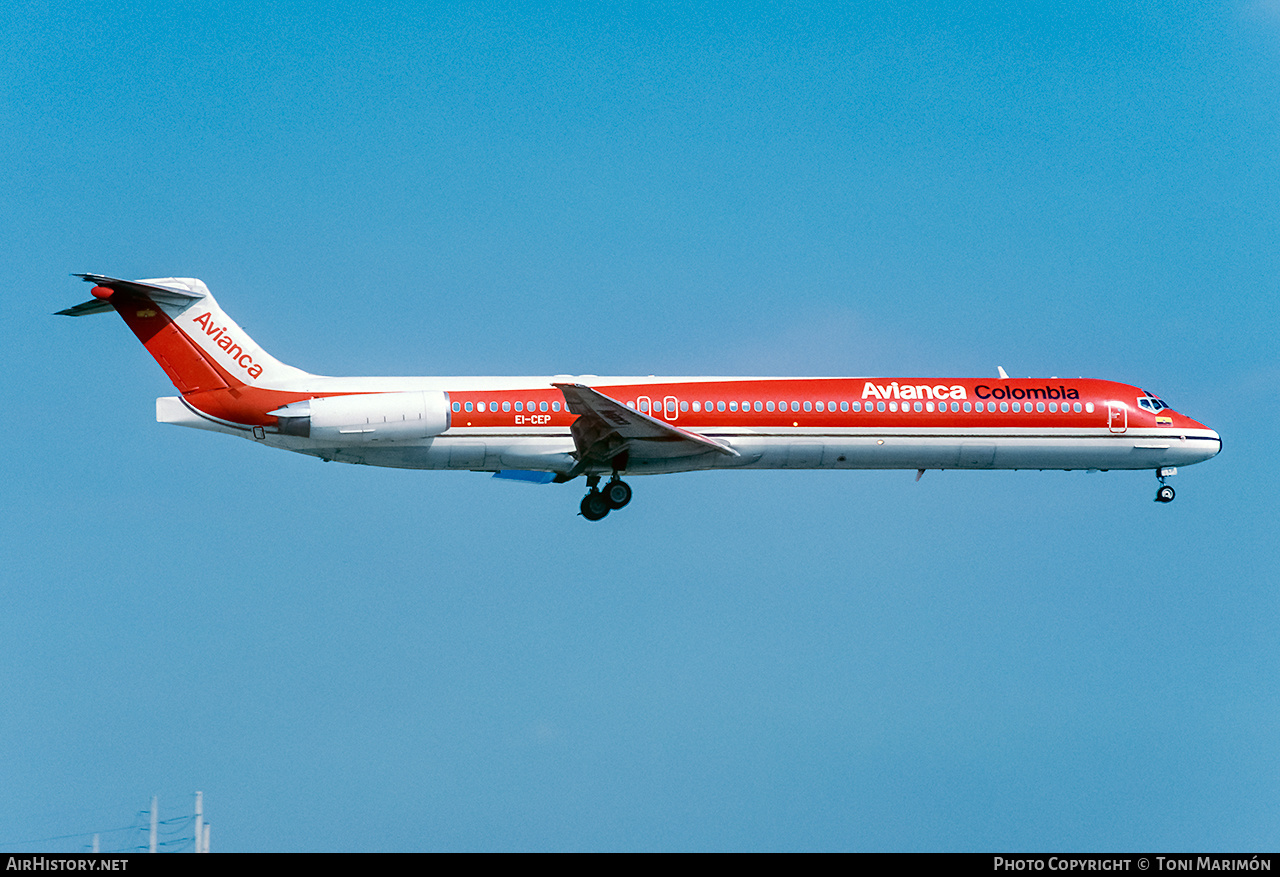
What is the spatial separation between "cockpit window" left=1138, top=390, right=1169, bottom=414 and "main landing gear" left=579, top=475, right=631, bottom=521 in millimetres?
13726

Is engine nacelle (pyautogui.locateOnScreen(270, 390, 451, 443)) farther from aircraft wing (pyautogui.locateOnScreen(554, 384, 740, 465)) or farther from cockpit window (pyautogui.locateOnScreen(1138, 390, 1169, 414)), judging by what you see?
cockpit window (pyautogui.locateOnScreen(1138, 390, 1169, 414))

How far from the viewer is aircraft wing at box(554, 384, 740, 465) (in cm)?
2992

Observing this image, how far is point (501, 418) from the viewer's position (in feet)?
103

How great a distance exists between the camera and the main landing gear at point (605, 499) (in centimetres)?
3231

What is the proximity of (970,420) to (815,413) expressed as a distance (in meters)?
4.08

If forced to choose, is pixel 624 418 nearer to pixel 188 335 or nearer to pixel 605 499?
pixel 605 499

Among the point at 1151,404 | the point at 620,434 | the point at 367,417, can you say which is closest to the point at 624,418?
the point at 620,434

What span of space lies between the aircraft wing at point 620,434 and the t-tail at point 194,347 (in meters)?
7.01

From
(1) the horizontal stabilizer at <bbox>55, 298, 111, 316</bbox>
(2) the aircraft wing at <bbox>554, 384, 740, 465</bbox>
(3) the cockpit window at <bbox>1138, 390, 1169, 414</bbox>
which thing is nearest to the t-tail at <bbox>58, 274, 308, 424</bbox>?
Answer: (1) the horizontal stabilizer at <bbox>55, 298, 111, 316</bbox>

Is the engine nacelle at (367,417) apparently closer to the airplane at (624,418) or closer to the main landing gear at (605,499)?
the airplane at (624,418)

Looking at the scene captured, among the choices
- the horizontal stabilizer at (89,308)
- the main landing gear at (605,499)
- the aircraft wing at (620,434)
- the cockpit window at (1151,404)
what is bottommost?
the main landing gear at (605,499)

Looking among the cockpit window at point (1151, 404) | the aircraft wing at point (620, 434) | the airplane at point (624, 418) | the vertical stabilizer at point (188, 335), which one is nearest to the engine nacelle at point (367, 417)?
the airplane at point (624, 418)

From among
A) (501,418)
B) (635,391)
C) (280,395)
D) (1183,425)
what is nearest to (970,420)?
(1183,425)
